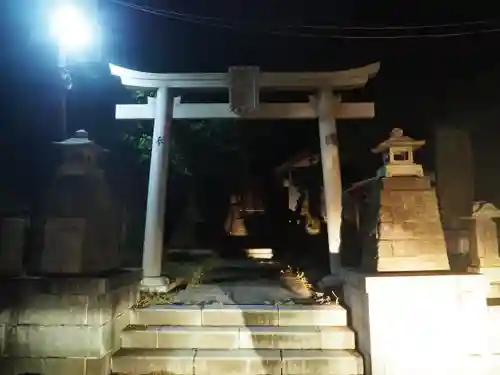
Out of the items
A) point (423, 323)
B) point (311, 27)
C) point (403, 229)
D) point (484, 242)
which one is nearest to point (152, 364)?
point (423, 323)

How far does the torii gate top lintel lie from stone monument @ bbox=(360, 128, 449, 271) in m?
3.20

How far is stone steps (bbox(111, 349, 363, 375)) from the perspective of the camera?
483cm

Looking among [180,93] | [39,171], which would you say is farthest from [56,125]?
[180,93]

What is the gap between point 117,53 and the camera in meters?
10.5

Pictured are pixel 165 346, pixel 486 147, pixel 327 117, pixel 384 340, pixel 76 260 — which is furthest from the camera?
pixel 486 147

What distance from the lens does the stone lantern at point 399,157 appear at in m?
5.79

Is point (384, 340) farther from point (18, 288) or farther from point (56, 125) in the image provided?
point (56, 125)

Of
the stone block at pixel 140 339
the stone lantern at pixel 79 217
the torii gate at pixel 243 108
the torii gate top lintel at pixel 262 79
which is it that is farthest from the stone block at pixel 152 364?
the torii gate top lintel at pixel 262 79

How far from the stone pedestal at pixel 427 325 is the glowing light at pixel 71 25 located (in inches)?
266

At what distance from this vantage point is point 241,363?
4.93 m

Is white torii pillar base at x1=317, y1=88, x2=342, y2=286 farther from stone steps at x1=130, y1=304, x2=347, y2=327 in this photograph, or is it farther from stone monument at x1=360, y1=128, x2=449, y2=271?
stone steps at x1=130, y1=304, x2=347, y2=327

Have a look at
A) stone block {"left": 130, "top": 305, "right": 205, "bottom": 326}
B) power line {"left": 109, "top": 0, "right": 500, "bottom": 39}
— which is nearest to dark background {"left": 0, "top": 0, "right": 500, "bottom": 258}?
power line {"left": 109, "top": 0, "right": 500, "bottom": 39}

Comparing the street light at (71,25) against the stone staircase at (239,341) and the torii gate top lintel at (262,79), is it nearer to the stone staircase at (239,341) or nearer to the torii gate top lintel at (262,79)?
the torii gate top lintel at (262,79)

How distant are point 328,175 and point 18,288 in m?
5.94
